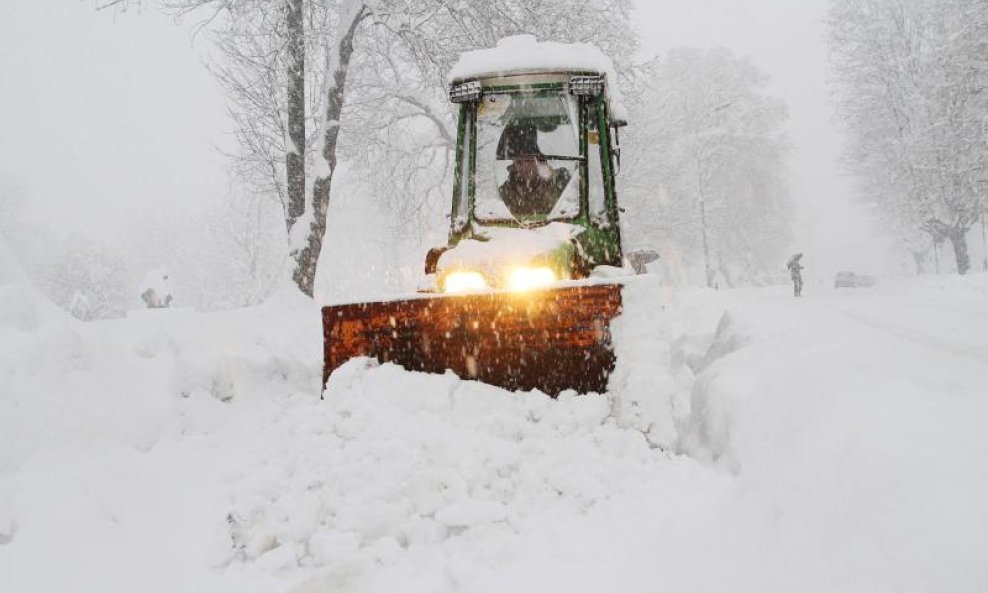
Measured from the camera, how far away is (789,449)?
7.36ft

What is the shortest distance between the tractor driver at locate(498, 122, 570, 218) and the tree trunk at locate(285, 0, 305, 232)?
524cm

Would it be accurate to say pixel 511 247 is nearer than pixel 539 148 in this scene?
Yes

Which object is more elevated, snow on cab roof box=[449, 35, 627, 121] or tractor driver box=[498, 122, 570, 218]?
snow on cab roof box=[449, 35, 627, 121]

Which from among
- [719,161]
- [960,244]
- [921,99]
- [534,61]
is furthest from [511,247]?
[719,161]

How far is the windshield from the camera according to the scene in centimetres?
475

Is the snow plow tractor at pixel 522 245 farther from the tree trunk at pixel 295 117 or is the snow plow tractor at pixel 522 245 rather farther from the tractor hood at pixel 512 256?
the tree trunk at pixel 295 117

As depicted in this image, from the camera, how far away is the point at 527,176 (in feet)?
16.0

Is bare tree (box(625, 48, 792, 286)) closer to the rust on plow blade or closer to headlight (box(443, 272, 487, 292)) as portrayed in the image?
headlight (box(443, 272, 487, 292))

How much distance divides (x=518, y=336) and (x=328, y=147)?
6497 mm

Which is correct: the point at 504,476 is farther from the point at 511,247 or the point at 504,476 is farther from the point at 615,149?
the point at 615,149

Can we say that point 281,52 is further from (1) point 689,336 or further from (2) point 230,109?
(1) point 689,336

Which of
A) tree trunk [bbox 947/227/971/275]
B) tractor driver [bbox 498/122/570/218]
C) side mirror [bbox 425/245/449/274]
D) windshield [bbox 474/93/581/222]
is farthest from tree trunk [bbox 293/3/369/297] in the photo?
tree trunk [bbox 947/227/971/275]

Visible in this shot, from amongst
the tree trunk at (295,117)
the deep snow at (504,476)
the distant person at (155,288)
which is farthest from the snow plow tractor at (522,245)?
the distant person at (155,288)

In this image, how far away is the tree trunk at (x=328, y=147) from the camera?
28.3 ft
